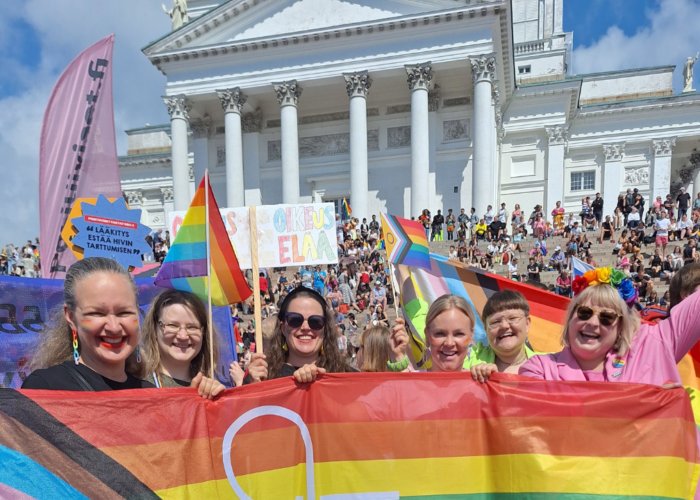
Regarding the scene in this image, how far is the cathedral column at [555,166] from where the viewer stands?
32.8 m

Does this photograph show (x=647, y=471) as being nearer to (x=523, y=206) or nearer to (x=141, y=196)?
(x=523, y=206)

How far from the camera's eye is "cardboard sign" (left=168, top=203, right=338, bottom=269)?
579 cm

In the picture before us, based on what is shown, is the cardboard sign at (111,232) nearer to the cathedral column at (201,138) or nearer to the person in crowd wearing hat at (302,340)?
the person in crowd wearing hat at (302,340)

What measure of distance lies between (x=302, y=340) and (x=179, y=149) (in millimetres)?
28899

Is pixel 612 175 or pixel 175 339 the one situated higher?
pixel 612 175

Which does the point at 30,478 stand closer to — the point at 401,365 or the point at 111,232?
the point at 401,365

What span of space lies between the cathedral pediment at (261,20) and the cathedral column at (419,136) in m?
4.10

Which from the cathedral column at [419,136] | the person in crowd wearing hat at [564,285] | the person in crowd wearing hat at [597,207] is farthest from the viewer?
the cathedral column at [419,136]

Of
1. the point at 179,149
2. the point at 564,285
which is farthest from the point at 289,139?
the point at 564,285

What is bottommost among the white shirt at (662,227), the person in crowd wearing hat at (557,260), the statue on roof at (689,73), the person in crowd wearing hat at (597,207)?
the person in crowd wearing hat at (557,260)

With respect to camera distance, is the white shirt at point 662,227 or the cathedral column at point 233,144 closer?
the white shirt at point 662,227

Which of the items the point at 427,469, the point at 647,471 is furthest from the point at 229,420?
the point at 647,471

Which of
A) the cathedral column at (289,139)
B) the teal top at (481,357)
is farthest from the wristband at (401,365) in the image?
the cathedral column at (289,139)

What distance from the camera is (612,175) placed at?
35.4m
